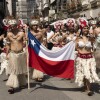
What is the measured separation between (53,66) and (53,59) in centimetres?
18

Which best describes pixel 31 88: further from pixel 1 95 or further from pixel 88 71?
pixel 88 71

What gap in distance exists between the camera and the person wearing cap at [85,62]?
862 cm

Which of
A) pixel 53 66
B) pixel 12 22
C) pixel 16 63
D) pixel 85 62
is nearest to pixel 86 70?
pixel 85 62

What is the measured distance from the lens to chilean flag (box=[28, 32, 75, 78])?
9188 mm

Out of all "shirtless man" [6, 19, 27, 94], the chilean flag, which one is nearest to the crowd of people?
"shirtless man" [6, 19, 27, 94]

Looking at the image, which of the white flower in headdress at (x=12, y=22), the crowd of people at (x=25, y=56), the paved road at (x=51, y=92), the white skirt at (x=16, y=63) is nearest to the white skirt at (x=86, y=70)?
the crowd of people at (x=25, y=56)

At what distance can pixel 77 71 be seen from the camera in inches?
348

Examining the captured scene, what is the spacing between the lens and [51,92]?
30.1 ft

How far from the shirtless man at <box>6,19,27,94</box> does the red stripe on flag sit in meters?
0.25

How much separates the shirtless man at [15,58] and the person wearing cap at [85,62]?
1483mm

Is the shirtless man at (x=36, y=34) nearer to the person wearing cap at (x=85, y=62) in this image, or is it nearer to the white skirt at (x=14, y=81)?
the white skirt at (x=14, y=81)

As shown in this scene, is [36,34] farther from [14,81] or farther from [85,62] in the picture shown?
[85,62]

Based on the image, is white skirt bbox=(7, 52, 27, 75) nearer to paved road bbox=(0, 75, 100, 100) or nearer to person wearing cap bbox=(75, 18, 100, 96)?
paved road bbox=(0, 75, 100, 100)

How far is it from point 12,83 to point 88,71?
6.23 ft
